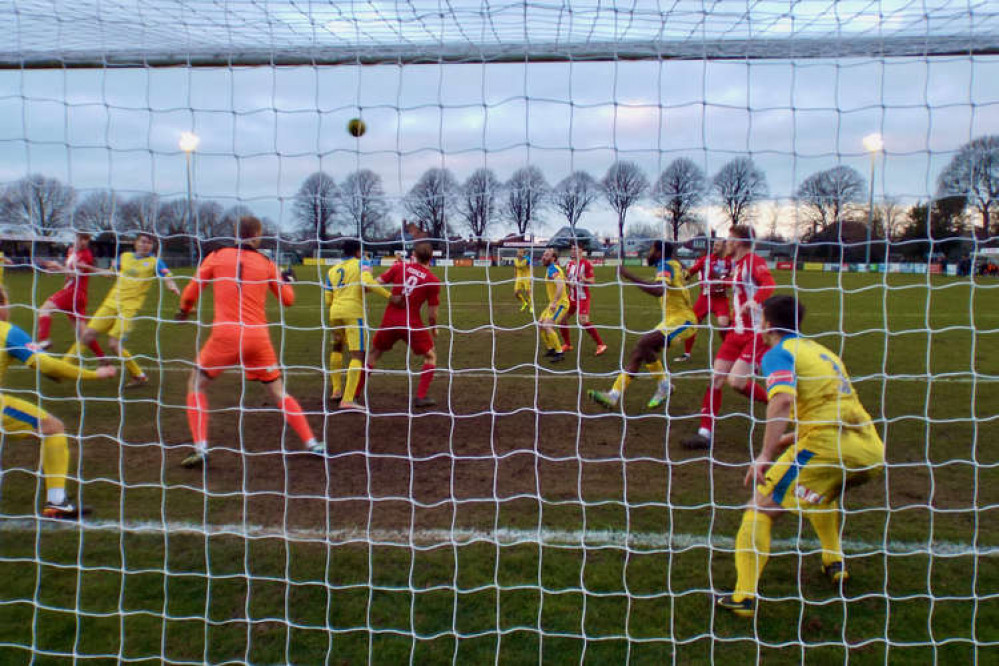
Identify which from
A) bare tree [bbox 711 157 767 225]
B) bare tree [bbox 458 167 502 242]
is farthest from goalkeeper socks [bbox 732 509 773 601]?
bare tree [bbox 458 167 502 242]

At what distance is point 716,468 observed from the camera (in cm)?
502

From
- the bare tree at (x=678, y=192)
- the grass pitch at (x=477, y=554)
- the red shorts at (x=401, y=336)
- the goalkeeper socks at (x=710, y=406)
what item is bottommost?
the grass pitch at (x=477, y=554)

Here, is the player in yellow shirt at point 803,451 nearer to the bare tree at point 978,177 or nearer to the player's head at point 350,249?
the bare tree at point 978,177

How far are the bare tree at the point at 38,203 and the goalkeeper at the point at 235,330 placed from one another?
917 mm

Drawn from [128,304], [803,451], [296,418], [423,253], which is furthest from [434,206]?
[128,304]

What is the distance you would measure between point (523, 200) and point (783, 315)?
166 centimetres

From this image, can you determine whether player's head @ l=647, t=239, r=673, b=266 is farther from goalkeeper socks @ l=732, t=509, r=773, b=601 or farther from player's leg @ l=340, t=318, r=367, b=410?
goalkeeper socks @ l=732, t=509, r=773, b=601

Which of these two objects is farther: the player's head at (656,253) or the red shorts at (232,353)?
the player's head at (656,253)

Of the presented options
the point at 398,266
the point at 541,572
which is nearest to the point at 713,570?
the point at 541,572

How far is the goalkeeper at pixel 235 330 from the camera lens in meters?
4.70

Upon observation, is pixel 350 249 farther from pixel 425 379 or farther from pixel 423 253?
pixel 425 379

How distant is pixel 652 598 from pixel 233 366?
3.17 metres

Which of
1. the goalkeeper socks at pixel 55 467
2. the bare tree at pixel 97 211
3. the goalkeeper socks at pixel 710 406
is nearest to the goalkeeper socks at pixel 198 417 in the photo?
the goalkeeper socks at pixel 55 467

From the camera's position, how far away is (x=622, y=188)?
13.3 feet
